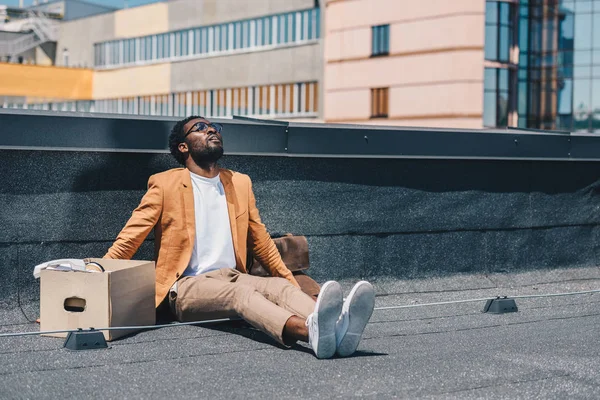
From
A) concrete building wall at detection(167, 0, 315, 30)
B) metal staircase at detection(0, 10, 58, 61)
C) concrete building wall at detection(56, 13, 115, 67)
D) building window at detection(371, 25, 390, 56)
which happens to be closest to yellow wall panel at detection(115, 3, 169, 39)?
concrete building wall at detection(56, 13, 115, 67)

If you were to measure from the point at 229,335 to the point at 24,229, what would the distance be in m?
1.55

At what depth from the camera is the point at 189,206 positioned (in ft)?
20.1

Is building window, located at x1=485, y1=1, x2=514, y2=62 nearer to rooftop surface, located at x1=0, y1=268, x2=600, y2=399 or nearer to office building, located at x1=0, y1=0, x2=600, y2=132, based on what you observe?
office building, located at x1=0, y1=0, x2=600, y2=132

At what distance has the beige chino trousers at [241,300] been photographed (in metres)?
5.45

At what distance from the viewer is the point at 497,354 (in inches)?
212

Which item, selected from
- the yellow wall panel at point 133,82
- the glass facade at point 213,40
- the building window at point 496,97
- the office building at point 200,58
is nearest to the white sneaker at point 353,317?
the building window at point 496,97

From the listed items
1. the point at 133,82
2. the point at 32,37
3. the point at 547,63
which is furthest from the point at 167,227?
the point at 32,37

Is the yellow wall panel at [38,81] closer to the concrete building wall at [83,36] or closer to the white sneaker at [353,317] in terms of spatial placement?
the concrete building wall at [83,36]

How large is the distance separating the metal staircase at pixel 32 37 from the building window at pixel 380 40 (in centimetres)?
3000

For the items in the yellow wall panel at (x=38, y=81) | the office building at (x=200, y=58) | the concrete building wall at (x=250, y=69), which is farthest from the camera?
the yellow wall panel at (x=38, y=81)

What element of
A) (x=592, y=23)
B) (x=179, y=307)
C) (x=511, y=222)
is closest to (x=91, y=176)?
(x=179, y=307)

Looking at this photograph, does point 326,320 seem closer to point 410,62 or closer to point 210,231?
point 210,231

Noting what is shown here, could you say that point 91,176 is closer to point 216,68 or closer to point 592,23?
point 592,23

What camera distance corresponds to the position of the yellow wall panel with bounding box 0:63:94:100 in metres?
65.5
